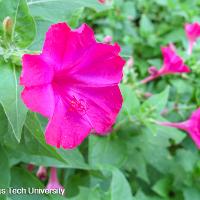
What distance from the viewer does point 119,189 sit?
159 centimetres

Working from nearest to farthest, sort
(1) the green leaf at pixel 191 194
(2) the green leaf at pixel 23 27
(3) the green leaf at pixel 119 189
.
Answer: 1. (2) the green leaf at pixel 23 27
2. (3) the green leaf at pixel 119 189
3. (1) the green leaf at pixel 191 194

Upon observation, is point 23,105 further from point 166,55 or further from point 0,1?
point 166,55

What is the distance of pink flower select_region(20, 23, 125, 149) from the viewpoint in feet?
3.49

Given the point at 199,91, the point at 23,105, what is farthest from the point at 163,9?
the point at 23,105

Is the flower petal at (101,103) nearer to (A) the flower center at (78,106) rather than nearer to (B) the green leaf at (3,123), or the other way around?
(A) the flower center at (78,106)

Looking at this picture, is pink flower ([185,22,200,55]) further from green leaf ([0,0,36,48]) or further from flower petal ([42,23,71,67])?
flower petal ([42,23,71,67])

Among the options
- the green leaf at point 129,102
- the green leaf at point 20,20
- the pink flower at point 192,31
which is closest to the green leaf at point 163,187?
the green leaf at point 129,102

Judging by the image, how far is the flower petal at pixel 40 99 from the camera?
1.03 metres

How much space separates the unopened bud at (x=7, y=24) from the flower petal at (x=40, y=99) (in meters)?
0.24

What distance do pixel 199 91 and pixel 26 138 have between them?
4.67 feet

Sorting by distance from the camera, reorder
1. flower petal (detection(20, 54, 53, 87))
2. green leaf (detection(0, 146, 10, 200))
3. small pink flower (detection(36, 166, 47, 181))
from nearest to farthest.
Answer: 1. flower petal (detection(20, 54, 53, 87))
2. green leaf (detection(0, 146, 10, 200))
3. small pink flower (detection(36, 166, 47, 181))

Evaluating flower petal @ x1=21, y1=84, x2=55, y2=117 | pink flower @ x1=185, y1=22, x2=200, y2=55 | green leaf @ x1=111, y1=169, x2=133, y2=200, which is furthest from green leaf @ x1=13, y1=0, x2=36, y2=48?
pink flower @ x1=185, y1=22, x2=200, y2=55

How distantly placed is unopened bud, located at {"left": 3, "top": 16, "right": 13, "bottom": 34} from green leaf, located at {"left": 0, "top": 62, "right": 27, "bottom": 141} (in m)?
0.12

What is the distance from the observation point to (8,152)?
1.51 meters
